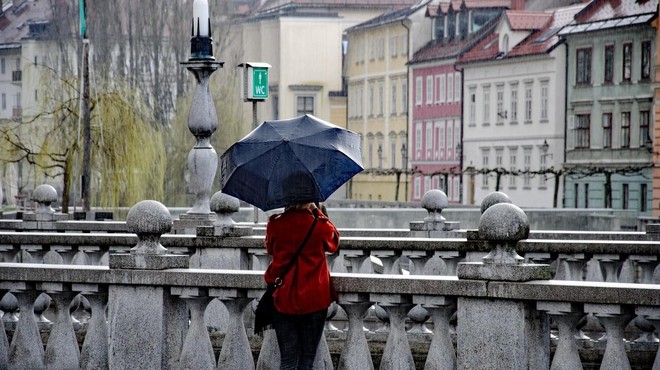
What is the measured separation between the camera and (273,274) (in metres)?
10.7

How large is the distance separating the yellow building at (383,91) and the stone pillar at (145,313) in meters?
78.7

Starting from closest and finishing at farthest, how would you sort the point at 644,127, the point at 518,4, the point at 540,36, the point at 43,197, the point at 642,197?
the point at 43,197 < the point at 642,197 < the point at 644,127 < the point at 540,36 < the point at 518,4

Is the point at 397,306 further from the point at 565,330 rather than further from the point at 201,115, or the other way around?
the point at 201,115

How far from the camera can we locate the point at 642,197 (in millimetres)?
66188

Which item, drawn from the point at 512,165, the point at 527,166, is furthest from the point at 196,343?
the point at 512,165

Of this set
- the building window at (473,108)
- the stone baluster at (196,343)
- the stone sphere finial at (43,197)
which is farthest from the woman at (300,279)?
the building window at (473,108)

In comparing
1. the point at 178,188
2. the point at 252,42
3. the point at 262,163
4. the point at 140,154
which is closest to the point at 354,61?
the point at 252,42

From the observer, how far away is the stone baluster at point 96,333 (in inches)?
466

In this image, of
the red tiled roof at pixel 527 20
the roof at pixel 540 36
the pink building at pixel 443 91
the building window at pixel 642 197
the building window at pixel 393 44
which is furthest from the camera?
the building window at pixel 393 44

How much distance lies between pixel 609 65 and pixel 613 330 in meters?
61.2

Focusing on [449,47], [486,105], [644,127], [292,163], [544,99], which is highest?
[449,47]

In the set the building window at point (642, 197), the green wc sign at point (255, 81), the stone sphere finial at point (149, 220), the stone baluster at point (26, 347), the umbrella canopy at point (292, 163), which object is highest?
the green wc sign at point (255, 81)

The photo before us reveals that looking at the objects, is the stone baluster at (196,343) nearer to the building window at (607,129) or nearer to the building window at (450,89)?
the building window at (607,129)

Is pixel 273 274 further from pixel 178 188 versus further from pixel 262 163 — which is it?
pixel 178 188
